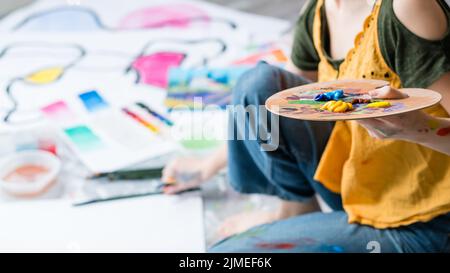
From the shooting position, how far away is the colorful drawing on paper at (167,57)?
3.70 ft

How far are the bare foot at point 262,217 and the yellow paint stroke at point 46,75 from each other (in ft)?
1.38

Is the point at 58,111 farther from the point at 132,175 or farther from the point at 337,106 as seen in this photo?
the point at 337,106

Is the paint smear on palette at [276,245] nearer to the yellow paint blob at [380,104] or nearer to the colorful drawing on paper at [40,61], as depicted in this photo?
the yellow paint blob at [380,104]

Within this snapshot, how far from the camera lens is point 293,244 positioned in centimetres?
67

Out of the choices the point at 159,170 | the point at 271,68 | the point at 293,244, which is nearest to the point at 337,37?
the point at 271,68

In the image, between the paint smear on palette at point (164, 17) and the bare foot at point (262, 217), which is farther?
the paint smear on palette at point (164, 17)

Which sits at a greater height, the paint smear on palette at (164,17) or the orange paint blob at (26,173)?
the paint smear on palette at (164,17)

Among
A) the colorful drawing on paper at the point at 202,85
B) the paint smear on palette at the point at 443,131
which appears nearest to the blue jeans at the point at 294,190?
the paint smear on palette at the point at 443,131

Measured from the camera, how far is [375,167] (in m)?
0.66

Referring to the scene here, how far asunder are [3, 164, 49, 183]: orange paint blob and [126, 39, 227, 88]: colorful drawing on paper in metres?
0.29

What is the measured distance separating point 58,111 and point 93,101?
0.06 meters

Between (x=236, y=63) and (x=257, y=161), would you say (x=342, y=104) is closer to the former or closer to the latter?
(x=257, y=161)

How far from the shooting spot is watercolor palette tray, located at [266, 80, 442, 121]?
1.55ft
